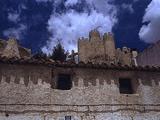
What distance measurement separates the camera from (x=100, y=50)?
125 feet

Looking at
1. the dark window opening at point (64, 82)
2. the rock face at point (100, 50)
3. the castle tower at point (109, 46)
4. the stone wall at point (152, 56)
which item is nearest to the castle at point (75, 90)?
the dark window opening at point (64, 82)

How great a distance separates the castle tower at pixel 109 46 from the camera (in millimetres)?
37094

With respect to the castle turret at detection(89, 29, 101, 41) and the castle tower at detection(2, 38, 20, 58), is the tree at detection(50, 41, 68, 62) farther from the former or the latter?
the castle turret at detection(89, 29, 101, 41)

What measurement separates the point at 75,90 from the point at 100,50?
2844cm

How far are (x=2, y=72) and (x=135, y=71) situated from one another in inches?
215

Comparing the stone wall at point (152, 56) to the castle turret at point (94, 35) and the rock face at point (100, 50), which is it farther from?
the castle turret at point (94, 35)

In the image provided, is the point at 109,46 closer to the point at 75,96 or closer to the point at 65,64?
the point at 65,64

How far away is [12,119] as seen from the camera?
9.22 metres

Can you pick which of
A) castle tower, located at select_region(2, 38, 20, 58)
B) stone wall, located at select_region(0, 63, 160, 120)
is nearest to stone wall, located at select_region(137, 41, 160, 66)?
stone wall, located at select_region(0, 63, 160, 120)

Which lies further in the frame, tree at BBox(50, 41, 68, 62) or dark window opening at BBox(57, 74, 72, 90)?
tree at BBox(50, 41, 68, 62)

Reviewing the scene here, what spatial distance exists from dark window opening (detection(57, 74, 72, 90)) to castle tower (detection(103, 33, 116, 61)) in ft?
86.7

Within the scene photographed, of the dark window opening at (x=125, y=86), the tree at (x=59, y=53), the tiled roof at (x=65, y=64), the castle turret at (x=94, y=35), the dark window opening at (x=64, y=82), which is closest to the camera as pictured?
the tiled roof at (x=65, y=64)

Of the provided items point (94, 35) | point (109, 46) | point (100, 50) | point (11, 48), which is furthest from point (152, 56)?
point (94, 35)

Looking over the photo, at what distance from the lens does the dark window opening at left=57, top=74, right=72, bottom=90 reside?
33.9 ft
